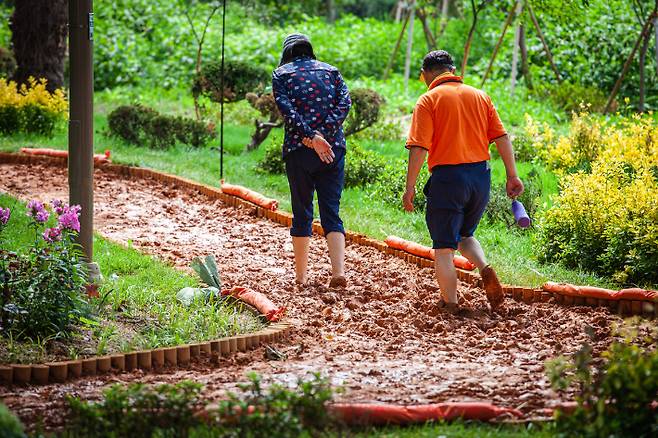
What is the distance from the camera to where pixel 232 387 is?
515 centimetres

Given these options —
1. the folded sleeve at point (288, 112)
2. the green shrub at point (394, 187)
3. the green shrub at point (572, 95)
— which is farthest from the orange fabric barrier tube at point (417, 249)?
the green shrub at point (572, 95)

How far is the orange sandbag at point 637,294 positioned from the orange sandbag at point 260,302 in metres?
2.21

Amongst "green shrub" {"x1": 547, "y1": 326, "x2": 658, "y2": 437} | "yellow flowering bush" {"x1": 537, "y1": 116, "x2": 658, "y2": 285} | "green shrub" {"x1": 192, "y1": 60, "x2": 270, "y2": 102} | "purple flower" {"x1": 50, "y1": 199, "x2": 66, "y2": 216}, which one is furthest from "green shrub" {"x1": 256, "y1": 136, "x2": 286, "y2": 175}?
"green shrub" {"x1": 547, "y1": 326, "x2": 658, "y2": 437}

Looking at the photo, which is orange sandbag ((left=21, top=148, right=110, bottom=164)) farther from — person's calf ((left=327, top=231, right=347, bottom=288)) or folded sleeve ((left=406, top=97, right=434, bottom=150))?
folded sleeve ((left=406, top=97, right=434, bottom=150))

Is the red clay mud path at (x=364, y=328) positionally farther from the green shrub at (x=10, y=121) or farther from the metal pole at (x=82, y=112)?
the green shrub at (x=10, y=121)

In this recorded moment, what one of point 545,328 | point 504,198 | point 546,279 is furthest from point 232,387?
point 504,198

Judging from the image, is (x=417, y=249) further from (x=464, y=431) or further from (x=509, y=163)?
(x=464, y=431)

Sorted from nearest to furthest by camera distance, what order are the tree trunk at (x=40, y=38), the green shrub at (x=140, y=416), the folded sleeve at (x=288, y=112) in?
1. the green shrub at (x=140, y=416)
2. the folded sleeve at (x=288, y=112)
3. the tree trunk at (x=40, y=38)

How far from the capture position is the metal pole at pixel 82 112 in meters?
6.66

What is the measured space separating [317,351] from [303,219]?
1690 mm

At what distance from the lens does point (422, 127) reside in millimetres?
6836

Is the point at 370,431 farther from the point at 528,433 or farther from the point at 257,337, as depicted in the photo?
the point at 257,337

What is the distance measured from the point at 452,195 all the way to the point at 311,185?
1.22 metres

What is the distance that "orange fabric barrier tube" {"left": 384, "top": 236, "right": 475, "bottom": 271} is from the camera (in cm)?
803
